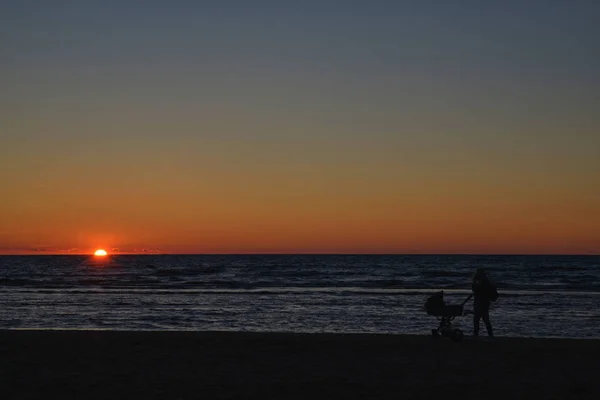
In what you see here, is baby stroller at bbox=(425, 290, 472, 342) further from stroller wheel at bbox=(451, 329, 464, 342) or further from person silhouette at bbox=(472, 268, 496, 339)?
person silhouette at bbox=(472, 268, 496, 339)

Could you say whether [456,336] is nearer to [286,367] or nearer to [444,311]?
[444,311]

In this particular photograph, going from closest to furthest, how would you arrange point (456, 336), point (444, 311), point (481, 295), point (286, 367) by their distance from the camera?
point (286, 367) → point (456, 336) → point (444, 311) → point (481, 295)

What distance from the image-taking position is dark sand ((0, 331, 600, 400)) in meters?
9.45

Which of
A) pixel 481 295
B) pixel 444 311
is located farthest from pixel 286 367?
pixel 481 295

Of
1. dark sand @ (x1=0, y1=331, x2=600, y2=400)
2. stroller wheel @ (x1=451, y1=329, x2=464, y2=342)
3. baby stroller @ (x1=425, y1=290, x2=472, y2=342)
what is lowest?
dark sand @ (x1=0, y1=331, x2=600, y2=400)

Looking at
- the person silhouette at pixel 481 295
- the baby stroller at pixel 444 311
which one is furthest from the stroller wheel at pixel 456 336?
the person silhouette at pixel 481 295

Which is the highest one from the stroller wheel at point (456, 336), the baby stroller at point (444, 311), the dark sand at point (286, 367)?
the baby stroller at point (444, 311)

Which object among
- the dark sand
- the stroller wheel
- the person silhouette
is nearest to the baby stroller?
the stroller wheel

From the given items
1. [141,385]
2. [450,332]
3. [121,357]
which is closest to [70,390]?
[141,385]

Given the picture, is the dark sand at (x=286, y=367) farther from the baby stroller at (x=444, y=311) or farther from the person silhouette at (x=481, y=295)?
the person silhouette at (x=481, y=295)

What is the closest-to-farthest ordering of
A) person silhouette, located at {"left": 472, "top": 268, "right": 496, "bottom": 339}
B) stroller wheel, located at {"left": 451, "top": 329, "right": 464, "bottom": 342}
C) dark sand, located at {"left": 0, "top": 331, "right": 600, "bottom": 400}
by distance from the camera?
dark sand, located at {"left": 0, "top": 331, "right": 600, "bottom": 400}
stroller wheel, located at {"left": 451, "top": 329, "right": 464, "bottom": 342}
person silhouette, located at {"left": 472, "top": 268, "right": 496, "bottom": 339}

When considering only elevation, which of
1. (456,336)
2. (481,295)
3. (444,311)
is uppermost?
(481,295)

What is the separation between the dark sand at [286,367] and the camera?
9.45 metres

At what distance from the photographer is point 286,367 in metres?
11.2
